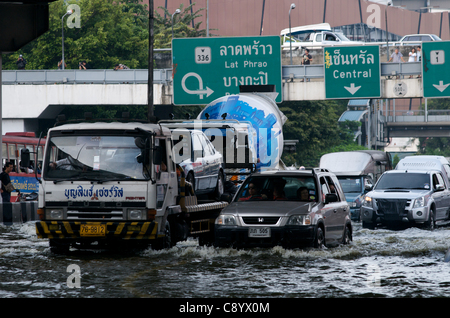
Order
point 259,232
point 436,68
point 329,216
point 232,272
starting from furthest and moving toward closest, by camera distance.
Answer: point 436,68 < point 329,216 < point 259,232 < point 232,272

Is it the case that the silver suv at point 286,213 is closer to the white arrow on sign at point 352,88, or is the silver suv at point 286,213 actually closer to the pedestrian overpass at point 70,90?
the white arrow on sign at point 352,88

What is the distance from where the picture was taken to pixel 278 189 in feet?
45.3

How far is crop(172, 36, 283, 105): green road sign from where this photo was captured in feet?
98.2

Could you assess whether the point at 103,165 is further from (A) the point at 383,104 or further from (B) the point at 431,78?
(A) the point at 383,104

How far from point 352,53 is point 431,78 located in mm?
3282

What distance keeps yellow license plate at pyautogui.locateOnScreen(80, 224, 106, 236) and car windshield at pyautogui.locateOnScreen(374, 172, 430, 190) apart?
10905 mm

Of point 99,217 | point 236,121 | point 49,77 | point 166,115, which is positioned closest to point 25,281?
point 99,217

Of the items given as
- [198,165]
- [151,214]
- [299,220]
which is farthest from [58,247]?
[299,220]

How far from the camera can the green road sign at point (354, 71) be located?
1211 inches

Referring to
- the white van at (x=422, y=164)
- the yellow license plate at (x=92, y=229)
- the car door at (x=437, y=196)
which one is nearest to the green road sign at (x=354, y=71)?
the white van at (x=422, y=164)

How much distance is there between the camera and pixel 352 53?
30875 millimetres

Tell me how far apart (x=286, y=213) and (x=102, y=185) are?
305 centimetres

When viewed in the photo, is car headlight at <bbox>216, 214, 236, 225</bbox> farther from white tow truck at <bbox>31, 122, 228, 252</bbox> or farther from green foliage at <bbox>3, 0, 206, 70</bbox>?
green foliage at <bbox>3, 0, 206, 70</bbox>

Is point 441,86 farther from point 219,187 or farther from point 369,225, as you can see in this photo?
point 219,187
